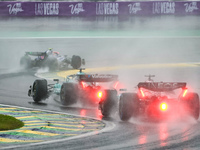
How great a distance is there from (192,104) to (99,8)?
32863mm

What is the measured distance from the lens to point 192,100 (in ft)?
56.3

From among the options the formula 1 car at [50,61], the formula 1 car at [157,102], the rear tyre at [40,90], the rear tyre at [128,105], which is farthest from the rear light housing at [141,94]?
the formula 1 car at [50,61]

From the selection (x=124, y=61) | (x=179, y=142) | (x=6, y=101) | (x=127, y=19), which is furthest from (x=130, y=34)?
(x=179, y=142)

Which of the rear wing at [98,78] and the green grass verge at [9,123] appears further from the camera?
the rear wing at [98,78]

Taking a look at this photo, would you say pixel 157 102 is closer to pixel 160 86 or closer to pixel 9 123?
pixel 160 86

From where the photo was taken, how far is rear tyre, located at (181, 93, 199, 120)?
56.3 feet

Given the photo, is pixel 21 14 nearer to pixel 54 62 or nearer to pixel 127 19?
pixel 127 19

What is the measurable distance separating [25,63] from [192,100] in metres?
18.9

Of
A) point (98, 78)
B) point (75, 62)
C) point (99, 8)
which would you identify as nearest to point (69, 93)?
point (98, 78)

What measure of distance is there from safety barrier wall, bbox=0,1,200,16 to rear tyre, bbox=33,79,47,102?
26200mm

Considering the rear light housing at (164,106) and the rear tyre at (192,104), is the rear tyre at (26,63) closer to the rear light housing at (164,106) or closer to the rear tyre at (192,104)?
the rear light housing at (164,106)

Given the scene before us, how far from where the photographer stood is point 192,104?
56.4 feet

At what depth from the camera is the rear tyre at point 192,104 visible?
676 inches

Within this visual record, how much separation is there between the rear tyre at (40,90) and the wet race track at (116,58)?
0.27 metres
